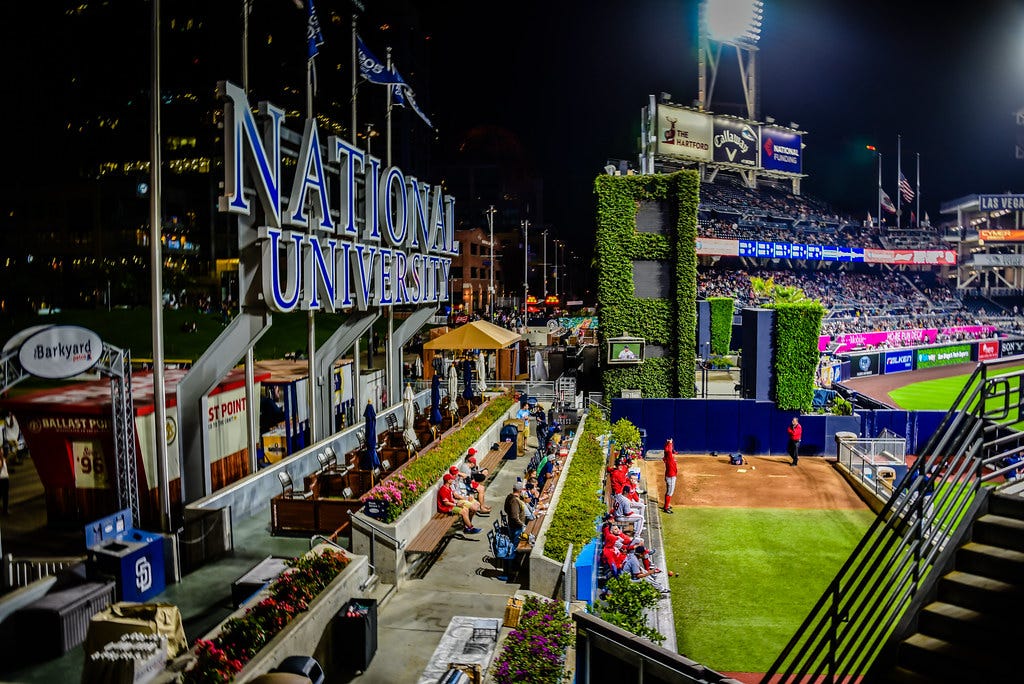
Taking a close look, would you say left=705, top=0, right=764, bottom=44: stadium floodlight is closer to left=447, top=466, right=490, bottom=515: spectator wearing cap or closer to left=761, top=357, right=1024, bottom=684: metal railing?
left=447, top=466, right=490, bottom=515: spectator wearing cap

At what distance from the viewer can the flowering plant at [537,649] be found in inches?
275

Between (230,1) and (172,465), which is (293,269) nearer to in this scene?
(172,465)

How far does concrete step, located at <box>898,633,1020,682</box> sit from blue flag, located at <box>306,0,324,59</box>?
659 inches

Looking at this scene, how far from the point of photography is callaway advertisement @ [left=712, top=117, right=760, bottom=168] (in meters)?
62.4

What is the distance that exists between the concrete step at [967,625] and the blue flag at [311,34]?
16650 millimetres

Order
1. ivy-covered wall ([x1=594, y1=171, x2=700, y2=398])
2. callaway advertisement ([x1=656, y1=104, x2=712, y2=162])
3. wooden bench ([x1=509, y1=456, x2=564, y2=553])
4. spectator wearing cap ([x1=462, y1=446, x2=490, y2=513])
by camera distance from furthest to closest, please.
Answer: callaway advertisement ([x1=656, y1=104, x2=712, y2=162]), ivy-covered wall ([x1=594, y1=171, x2=700, y2=398]), spectator wearing cap ([x1=462, y1=446, x2=490, y2=513]), wooden bench ([x1=509, y1=456, x2=564, y2=553])

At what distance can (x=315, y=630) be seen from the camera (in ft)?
26.5

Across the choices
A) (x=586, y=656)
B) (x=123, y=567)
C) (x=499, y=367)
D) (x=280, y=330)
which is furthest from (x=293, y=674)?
(x=280, y=330)

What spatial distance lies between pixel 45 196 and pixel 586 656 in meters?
75.2

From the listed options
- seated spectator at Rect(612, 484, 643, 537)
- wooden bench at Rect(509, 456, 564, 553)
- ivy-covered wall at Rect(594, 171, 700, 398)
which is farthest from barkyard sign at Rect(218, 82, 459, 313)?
seated spectator at Rect(612, 484, 643, 537)

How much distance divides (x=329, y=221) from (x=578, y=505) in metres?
8.99

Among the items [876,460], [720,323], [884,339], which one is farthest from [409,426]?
[884,339]

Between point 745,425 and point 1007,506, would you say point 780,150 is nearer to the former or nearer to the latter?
point 745,425

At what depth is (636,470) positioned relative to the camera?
17.0 meters
